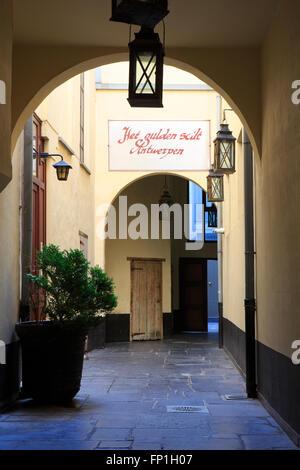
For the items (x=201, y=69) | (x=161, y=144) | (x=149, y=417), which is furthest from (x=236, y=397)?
(x=161, y=144)

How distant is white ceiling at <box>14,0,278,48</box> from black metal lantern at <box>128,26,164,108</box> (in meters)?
1.14

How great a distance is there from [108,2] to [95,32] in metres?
0.67

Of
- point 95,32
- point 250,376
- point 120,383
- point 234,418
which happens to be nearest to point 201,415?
point 234,418

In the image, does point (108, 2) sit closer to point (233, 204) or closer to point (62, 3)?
point (62, 3)

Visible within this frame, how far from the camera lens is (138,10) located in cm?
409

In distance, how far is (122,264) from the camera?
16422 millimetres

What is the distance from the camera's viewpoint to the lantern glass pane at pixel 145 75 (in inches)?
194

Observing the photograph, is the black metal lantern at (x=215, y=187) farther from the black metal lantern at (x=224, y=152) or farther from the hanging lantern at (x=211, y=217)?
the hanging lantern at (x=211, y=217)

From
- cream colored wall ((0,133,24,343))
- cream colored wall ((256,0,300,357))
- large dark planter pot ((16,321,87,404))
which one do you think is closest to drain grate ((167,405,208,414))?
cream colored wall ((256,0,300,357))

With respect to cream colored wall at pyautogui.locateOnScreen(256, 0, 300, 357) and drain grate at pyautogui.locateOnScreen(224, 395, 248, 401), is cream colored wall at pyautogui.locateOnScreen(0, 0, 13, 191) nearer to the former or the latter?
cream colored wall at pyautogui.locateOnScreen(256, 0, 300, 357)

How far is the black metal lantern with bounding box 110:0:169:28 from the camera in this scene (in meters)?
4.02

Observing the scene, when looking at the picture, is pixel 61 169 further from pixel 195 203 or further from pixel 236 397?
pixel 195 203

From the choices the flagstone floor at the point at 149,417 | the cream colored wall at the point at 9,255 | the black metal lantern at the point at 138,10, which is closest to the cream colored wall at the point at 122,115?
the flagstone floor at the point at 149,417

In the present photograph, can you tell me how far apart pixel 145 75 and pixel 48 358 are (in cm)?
308
